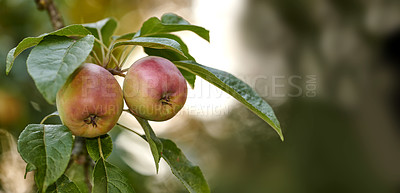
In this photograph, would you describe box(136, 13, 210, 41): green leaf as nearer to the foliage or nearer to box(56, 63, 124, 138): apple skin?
the foliage

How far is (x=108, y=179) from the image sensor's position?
2.13 feet

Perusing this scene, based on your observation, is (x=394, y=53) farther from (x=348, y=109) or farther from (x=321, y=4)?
(x=321, y=4)

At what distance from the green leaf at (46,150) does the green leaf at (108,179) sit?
0.09m

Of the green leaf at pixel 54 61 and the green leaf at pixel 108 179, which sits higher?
the green leaf at pixel 54 61

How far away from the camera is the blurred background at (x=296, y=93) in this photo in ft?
6.53

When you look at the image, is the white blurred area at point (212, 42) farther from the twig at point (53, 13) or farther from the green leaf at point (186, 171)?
the green leaf at point (186, 171)

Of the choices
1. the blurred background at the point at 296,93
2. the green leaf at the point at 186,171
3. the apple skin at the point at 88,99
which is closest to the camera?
the apple skin at the point at 88,99

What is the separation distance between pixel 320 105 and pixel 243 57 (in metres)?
0.51

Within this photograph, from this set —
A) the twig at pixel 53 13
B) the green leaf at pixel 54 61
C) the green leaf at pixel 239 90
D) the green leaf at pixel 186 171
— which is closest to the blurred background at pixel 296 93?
the twig at pixel 53 13

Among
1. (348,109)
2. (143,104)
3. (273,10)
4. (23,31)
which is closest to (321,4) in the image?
(273,10)

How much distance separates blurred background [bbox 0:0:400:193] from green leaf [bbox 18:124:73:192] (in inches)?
41.5

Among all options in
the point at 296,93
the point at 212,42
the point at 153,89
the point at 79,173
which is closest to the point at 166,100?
the point at 153,89

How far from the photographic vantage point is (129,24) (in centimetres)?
210

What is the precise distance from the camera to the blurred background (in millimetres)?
1990
